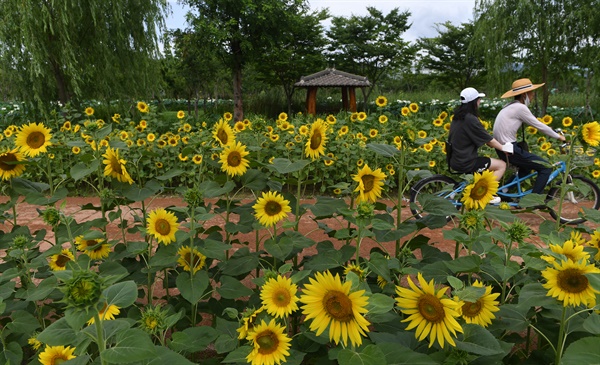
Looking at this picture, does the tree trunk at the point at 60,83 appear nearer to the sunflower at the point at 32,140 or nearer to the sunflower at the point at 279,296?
the sunflower at the point at 32,140

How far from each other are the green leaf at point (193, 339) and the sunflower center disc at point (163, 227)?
0.39 metres

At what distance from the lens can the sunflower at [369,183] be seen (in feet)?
5.38

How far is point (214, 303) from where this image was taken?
5.76 feet

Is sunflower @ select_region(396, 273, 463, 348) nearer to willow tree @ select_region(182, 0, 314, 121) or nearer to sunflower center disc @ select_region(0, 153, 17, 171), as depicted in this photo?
sunflower center disc @ select_region(0, 153, 17, 171)

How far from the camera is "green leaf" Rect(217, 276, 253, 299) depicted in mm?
1525

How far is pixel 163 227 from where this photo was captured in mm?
1581

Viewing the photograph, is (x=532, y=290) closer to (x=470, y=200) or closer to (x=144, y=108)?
(x=470, y=200)

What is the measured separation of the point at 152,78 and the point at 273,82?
1548 centimetres

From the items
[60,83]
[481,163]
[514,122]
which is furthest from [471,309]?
[60,83]

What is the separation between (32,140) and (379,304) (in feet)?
5.33

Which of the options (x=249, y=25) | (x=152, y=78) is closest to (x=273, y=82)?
(x=249, y=25)

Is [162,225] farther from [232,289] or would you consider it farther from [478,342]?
[478,342]

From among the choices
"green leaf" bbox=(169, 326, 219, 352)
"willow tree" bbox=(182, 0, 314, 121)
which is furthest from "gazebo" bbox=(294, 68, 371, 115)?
"green leaf" bbox=(169, 326, 219, 352)

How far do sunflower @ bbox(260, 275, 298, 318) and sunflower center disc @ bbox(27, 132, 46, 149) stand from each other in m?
1.28
